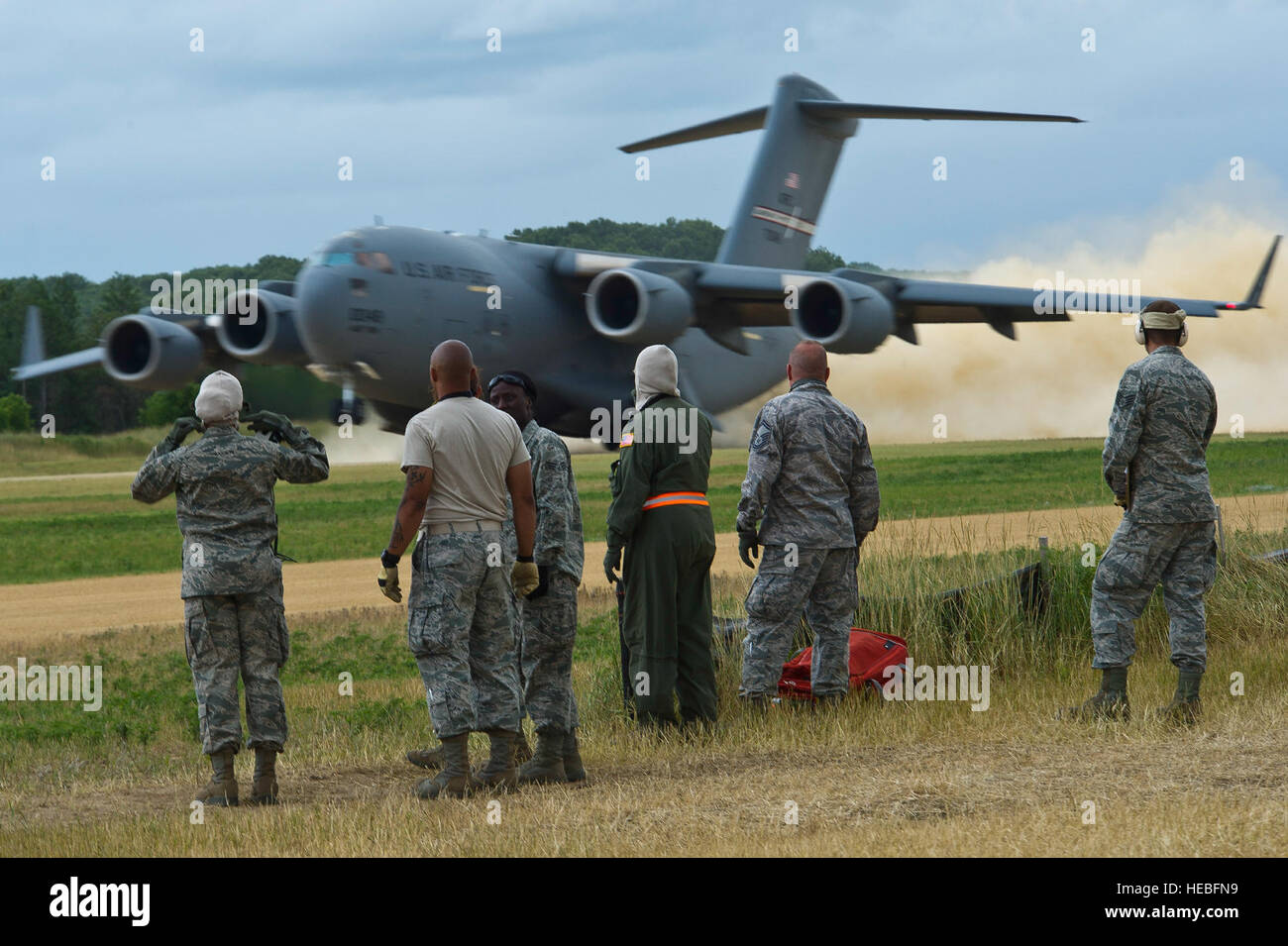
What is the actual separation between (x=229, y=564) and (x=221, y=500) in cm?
25

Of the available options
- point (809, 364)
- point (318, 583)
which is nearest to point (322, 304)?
point (318, 583)

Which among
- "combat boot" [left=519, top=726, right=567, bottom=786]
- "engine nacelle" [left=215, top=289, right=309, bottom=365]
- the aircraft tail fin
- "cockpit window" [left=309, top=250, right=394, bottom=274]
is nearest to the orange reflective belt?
"combat boot" [left=519, top=726, right=567, bottom=786]

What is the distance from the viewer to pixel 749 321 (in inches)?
959

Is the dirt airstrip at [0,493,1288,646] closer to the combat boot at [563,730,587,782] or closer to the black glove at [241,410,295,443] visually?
the combat boot at [563,730,587,782]

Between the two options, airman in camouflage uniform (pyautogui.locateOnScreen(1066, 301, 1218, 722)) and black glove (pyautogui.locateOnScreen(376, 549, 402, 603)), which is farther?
airman in camouflage uniform (pyautogui.locateOnScreen(1066, 301, 1218, 722))

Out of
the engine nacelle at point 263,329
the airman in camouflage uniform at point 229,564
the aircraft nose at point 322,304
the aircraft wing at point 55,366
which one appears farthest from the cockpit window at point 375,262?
the airman in camouflage uniform at point 229,564

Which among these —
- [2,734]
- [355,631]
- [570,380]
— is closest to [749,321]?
[570,380]

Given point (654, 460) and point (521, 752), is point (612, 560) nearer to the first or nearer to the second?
point (654, 460)

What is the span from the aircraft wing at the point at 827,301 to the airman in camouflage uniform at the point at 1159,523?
14517 millimetres

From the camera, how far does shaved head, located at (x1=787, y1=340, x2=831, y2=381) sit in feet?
22.7

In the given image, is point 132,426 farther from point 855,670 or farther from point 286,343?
point 855,670

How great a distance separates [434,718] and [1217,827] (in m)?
2.76

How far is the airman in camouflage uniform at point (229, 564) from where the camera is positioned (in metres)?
5.59

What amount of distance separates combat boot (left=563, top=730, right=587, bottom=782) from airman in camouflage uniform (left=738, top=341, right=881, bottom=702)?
3.42 ft
